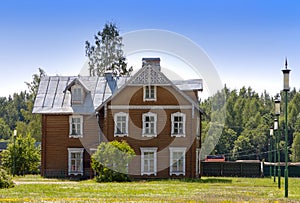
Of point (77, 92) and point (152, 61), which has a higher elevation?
point (152, 61)

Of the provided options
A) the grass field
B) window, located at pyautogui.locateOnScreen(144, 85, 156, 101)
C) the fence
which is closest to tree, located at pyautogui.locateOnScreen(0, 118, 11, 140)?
the fence

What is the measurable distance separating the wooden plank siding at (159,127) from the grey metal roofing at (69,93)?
70.4 inches

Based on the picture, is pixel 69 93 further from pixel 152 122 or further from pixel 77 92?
pixel 152 122

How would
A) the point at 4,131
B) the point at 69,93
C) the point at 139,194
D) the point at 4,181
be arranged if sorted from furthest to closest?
the point at 4,131 < the point at 69,93 < the point at 4,181 < the point at 139,194

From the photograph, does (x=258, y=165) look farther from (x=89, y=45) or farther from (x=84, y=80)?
(x=89, y=45)

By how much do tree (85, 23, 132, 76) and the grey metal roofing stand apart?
15.9 meters

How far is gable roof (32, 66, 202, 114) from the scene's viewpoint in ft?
146

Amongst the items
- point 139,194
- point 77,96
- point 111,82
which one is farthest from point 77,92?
point 139,194

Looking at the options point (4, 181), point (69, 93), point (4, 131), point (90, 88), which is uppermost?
point (90, 88)

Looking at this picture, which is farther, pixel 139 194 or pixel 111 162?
pixel 111 162

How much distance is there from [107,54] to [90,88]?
1920cm

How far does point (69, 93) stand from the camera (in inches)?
1939

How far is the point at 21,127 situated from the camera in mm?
79562

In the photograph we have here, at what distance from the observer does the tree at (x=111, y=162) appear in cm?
4059
